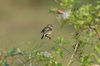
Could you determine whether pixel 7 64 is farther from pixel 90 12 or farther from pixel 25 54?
pixel 90 12

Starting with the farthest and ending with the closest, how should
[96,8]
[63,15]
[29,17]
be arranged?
[29,17] < [63,15] < [96,8]

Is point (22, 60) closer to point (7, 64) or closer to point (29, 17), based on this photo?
point (7, 64)

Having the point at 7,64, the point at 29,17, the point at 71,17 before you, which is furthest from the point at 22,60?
the point at 29,17

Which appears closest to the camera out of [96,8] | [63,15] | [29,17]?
[96,8]

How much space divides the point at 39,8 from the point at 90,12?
992cm

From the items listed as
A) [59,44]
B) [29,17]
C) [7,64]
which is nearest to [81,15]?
[59,44]

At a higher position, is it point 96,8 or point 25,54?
point 96,8

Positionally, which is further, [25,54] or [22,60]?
[22,60]

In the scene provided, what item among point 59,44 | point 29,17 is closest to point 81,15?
point 59,44

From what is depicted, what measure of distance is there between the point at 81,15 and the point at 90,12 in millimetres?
60

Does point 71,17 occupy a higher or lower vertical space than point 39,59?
higher

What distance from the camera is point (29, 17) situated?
12.2 m

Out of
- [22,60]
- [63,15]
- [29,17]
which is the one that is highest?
[63,15]

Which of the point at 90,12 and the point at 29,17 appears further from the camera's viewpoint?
the point at 29,17
